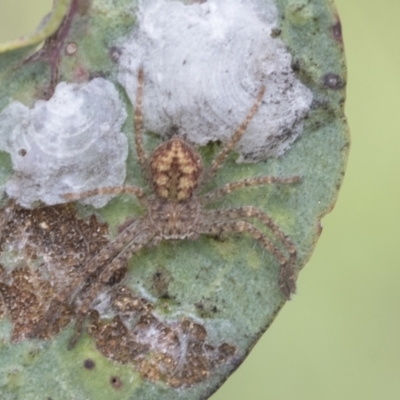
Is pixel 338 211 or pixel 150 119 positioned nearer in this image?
pixel 150 119

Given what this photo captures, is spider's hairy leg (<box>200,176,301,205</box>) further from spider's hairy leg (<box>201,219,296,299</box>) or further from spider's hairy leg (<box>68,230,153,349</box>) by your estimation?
spider's hairy leg (<box>68,230,153,349</box>)

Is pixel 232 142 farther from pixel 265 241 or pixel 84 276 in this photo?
pixel 84 276

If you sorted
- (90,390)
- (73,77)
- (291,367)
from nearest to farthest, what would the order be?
(73,77) < (90,390) < (291,367)

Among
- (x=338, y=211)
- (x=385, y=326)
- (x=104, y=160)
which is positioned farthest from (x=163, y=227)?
(x=385, y=326)

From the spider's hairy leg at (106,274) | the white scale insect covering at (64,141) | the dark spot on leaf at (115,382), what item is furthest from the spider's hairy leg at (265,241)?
the dark spot on leaf at (115,382)

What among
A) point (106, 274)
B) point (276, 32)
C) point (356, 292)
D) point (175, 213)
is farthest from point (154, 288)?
point (356, 292)

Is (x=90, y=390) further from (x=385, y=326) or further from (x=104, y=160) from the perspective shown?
(x=385, y=326)

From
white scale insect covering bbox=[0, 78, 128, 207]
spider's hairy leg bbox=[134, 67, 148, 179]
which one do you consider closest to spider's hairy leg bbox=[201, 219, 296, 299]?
spider's hairy leg bbox=[134, 67, 148, 179]
